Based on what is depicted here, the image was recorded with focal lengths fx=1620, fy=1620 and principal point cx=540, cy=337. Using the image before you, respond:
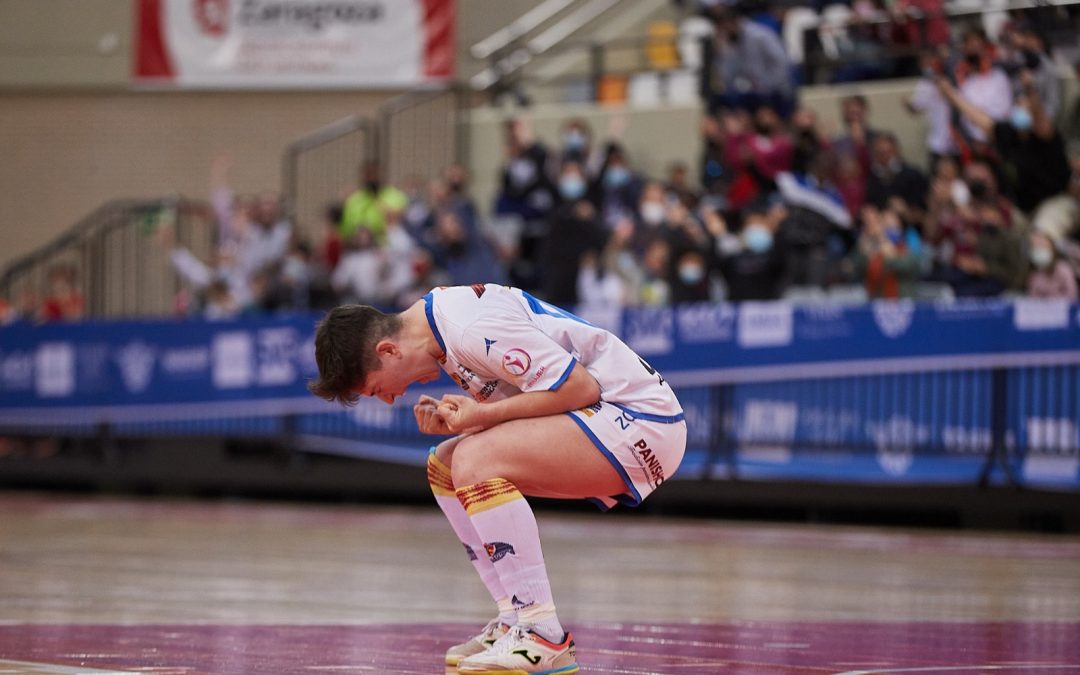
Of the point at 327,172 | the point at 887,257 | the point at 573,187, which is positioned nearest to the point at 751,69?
the point at 573,187

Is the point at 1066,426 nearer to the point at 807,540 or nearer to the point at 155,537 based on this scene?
the point at 807,540

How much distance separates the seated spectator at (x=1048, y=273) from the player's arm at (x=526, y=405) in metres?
9.11

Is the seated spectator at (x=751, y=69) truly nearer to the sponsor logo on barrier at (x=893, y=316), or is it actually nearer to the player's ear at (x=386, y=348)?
the sponsor logo on barrier at (x=893, y=316)

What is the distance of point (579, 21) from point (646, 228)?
21.6 feet

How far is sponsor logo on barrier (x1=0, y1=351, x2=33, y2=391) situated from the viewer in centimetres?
1853

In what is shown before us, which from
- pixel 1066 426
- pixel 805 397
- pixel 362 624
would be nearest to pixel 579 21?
pixel 805 397

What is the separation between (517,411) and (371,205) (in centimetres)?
1410

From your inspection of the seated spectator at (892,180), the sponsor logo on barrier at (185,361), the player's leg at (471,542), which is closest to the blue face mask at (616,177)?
the seated spectator at (892,180)

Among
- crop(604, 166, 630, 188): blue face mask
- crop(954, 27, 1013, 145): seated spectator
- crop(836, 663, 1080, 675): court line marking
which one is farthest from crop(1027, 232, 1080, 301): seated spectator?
crop(836, 663, 1080, 675): court line marking

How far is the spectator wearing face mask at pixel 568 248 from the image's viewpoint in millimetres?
16031

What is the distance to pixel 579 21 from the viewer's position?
72.0 feet

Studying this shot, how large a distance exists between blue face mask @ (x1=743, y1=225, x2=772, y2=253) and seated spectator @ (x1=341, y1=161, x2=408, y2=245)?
4.86 m

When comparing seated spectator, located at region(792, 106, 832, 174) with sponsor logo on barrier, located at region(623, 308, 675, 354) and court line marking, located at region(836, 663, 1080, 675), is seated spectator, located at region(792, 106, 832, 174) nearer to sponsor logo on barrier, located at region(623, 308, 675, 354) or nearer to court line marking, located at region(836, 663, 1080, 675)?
sponsor logo on barrier, located at region(623, 308, 675, 354)

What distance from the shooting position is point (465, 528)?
5270 mm
